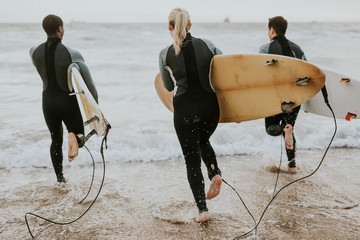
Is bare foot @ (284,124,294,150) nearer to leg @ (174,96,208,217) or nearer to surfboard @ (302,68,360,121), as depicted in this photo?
surfboard @ (302,68,360,121)

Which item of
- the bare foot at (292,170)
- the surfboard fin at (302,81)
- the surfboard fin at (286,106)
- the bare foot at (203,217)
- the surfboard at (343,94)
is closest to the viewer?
the bare foot at (203,217)

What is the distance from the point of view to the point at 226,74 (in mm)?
2932

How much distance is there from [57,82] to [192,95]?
1391mm

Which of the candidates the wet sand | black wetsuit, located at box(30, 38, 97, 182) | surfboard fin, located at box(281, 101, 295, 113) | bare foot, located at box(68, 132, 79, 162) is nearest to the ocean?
the wet sand

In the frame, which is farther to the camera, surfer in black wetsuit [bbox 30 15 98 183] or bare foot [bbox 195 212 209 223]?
surfer in black wetsuit [bbox 30 15 98 183]

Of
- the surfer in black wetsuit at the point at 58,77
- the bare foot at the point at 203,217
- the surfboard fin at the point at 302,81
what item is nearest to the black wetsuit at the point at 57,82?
the surfer in black wetsuit at the point at 58,77

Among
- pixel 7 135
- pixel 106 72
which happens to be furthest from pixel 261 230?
pixel 106 72

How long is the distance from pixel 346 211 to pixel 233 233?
1068mm

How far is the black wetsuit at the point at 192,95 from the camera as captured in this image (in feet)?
8.10

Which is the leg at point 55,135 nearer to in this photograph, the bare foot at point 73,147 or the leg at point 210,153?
the bare foot at point 73,147

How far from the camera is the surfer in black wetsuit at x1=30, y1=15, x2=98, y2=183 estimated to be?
10.2 ft

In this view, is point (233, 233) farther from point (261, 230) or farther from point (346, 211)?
point (346, 211)

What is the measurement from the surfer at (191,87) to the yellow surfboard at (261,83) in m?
0.35

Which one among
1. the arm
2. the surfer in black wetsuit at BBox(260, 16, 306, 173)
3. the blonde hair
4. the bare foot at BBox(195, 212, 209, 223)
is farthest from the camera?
the surfer in black wetsuit at BBox(260, 16, 306, 173)
